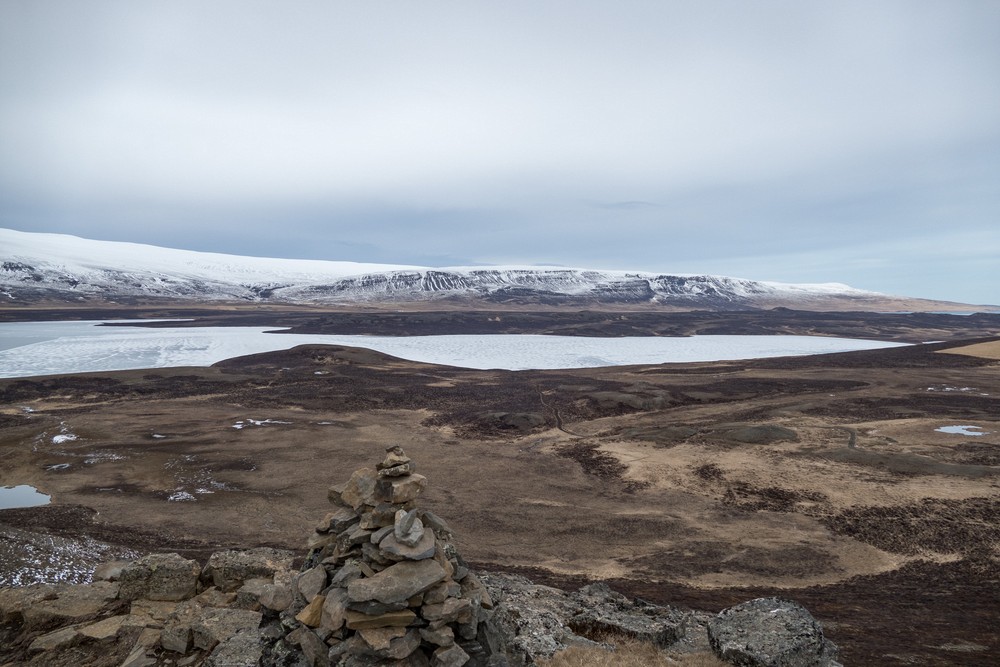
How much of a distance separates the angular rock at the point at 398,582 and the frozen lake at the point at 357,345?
133 ft

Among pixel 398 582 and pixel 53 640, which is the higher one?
pixel 398 582

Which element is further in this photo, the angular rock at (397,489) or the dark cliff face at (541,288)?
the dark cliff face at (541,288)

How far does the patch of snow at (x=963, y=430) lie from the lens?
25.3m

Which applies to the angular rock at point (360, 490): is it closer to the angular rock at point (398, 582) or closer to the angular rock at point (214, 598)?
the angular rock at point (398, 582)

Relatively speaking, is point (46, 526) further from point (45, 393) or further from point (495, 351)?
point (495, 351)

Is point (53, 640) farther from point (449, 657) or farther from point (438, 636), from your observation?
point (449, 657)

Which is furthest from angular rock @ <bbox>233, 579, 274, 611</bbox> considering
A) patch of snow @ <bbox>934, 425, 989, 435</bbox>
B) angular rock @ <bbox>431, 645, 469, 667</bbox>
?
patch of snow @ <bbox>934, 425, 989, 435</bbox>

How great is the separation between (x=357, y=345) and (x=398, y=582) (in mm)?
56582

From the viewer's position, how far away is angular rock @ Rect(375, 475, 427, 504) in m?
8.20

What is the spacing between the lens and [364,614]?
731 cm

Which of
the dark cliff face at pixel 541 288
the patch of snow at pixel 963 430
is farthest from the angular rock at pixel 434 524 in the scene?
the dark cliff face at pixel 541 288

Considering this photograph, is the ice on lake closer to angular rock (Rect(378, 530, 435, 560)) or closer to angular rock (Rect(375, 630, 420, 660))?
angular rock (Rect(378, 530, 435, 560))

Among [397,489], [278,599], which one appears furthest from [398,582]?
[278,599]

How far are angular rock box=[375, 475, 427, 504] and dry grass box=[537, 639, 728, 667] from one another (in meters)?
3.19
